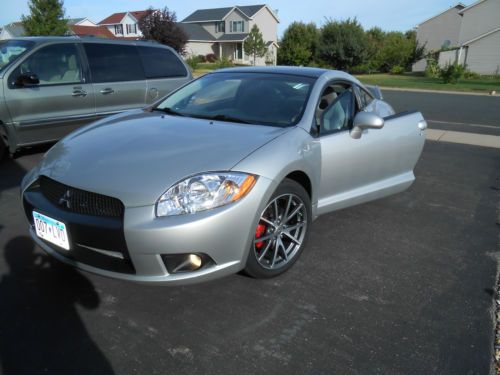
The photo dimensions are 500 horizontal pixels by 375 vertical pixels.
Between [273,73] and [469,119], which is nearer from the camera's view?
[273,73]

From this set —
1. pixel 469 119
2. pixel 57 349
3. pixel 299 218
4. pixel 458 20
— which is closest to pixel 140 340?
pixel 57 349

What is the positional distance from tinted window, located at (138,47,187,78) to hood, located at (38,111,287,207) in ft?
12.3

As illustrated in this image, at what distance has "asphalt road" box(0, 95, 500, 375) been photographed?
2.13 metres

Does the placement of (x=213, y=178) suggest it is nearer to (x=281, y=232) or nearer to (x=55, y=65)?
(x=281, y=232)

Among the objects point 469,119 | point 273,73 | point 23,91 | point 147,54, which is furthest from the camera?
point 469,119

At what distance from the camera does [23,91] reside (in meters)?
5.26

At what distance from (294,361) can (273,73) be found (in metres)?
2.59

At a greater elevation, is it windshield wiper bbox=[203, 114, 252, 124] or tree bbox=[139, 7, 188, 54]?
tree bbox=[139, 7, 188, 54]

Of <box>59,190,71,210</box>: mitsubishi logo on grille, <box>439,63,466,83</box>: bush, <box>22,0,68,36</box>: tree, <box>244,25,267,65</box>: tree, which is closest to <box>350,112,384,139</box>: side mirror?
<box>59,190,71,210</box>: mitsubishi logo on grille

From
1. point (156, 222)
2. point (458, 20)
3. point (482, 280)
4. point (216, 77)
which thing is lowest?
point (482, 280)

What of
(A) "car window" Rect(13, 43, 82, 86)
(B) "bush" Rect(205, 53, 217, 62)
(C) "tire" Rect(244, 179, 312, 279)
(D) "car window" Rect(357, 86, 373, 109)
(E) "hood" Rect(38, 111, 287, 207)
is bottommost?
(C) "tire" Rect(244, 179, 312, 279)

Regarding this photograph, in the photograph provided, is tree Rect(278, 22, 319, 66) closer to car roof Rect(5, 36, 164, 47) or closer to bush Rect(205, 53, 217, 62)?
bush Rect(205, 53, 217, 62)

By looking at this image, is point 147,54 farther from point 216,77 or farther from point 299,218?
point 299,218

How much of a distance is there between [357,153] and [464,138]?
6220mm
